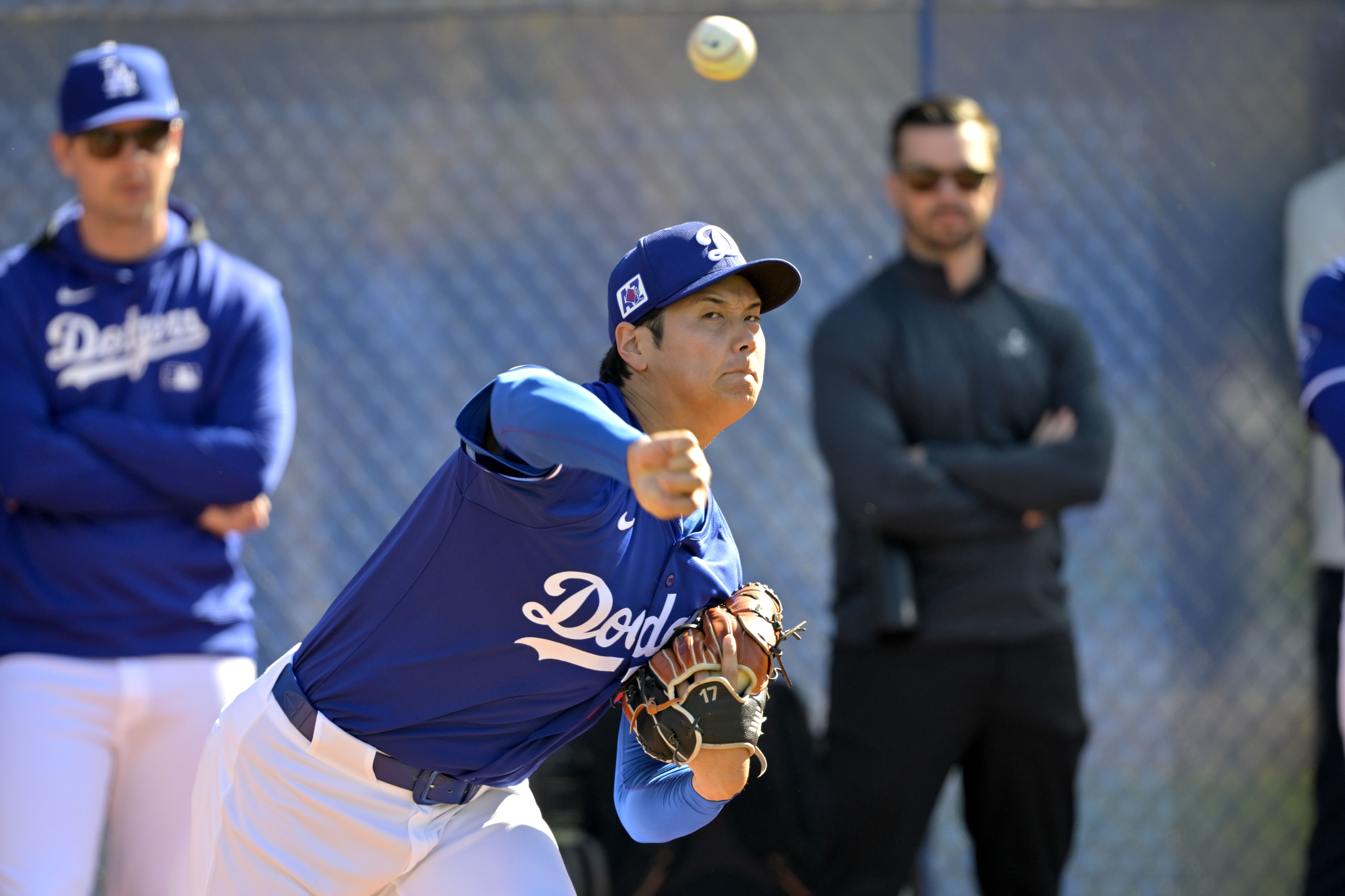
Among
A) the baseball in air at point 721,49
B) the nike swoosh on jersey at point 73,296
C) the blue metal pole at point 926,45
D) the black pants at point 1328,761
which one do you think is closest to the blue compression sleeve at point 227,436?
the nike swoosh on jersey at point 73,296

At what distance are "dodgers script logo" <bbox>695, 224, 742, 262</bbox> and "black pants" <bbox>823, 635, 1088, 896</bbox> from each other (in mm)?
1740

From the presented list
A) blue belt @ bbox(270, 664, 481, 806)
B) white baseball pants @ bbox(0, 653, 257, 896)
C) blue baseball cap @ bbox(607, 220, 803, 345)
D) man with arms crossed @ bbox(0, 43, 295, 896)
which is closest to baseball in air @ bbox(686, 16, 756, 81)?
man with arms crossed @ bbox(0, 43, 295, 896)

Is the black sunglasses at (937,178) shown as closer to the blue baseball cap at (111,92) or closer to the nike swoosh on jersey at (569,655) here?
the blue baseball cap at (111,92)

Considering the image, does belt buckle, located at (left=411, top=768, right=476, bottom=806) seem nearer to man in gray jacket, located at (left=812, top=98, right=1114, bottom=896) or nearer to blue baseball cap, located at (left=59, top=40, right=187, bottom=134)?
man in gray jacket, located at (left=812, top=98, right=1114, bottom=896)

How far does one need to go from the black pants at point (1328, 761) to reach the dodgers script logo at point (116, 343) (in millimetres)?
3230

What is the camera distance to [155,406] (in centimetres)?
352

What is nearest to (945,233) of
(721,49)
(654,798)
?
(721,49)

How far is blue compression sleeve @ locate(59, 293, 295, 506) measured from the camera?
338cm

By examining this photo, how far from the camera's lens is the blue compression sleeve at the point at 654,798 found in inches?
95.7

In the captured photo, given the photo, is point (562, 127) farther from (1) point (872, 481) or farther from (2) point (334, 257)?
(1) point (872, 481)

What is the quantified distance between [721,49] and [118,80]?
1.45 meters

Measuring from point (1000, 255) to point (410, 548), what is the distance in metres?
2.89

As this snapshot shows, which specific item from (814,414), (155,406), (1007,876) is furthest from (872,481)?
(155,406)

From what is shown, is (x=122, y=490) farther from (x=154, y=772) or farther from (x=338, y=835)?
(x=338, y=835)
